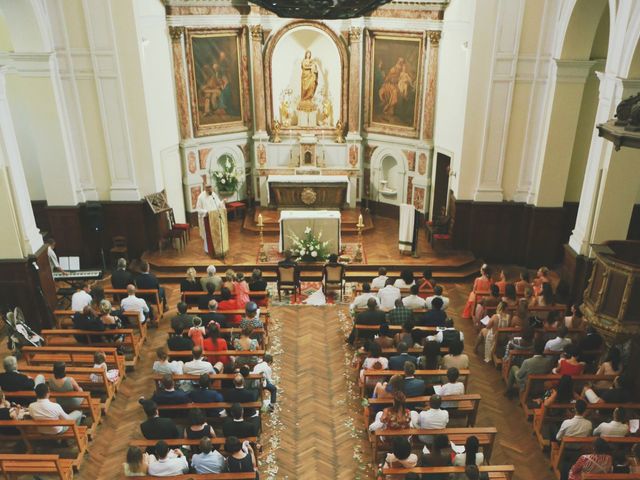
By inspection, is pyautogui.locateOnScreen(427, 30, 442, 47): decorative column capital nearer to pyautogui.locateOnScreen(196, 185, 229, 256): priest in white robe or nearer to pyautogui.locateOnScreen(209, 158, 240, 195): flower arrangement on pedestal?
pyautogui.locateOnScreen(209, 158, 240, 195): flower arrangement on pedestal

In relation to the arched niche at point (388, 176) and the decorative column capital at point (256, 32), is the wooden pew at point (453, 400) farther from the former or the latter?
the decorative column capital at point (256, 32)

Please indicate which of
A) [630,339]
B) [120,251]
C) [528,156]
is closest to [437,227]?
[528,156]

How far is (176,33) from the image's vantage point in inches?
528

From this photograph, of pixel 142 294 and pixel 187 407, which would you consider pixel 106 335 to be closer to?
pixel 142 294

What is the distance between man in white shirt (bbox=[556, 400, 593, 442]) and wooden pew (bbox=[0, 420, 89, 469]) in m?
5.75

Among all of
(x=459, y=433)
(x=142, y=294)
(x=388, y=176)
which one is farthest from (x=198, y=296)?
(x=388, y=176)

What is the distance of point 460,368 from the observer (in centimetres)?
769

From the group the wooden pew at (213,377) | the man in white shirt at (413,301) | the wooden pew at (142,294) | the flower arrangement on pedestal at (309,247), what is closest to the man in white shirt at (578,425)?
the man in white shirt at (413,301)

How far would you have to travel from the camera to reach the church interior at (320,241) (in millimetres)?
6871

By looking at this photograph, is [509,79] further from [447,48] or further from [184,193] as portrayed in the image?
[184,193]

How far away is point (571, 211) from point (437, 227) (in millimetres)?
2936

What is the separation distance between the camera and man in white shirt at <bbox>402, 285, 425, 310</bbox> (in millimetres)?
9258

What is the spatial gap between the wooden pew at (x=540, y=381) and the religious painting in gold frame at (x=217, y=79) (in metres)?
10.2

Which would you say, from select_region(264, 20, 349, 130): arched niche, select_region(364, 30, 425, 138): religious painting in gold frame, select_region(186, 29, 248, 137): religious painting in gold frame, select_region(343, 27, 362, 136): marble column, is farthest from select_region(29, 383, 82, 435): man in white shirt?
select_region(343, 27, 362, 136): marble column
